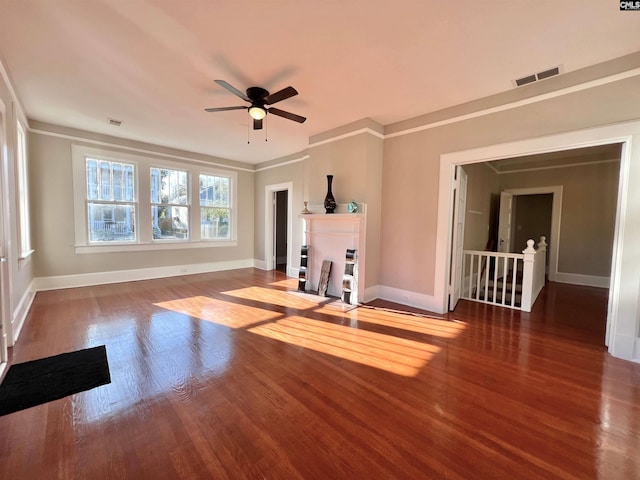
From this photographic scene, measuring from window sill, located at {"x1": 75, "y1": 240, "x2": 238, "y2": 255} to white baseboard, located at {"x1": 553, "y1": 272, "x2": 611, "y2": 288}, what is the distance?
7709 millimetres

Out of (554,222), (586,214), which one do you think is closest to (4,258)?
(554,222)

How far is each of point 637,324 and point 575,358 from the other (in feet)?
2.13

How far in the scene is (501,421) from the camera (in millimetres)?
1750

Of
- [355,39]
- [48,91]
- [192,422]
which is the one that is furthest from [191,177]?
[192,422]

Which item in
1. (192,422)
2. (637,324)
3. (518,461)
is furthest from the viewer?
(637,324)

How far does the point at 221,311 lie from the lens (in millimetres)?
3824

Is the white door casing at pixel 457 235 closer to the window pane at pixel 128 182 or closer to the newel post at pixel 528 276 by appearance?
the newel post at pixel 528 276

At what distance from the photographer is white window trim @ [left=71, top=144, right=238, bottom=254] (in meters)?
4.97

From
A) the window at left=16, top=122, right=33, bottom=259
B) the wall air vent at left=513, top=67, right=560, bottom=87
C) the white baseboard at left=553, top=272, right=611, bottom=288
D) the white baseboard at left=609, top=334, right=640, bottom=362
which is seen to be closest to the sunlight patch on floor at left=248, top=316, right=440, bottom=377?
the white baseboard at left=609, top=334, right=640, bottom=362

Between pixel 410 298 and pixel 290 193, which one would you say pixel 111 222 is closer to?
pixel 290 193

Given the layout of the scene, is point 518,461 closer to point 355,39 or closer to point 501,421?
point 501,421

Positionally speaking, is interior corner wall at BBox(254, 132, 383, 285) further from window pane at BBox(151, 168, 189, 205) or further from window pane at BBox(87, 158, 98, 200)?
window pane at BBox(87, 158, 98, 200)

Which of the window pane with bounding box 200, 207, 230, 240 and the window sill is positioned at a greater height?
the window pane with bounding box 200, 207, 230, 240

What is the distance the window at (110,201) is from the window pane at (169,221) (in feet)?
1.34
